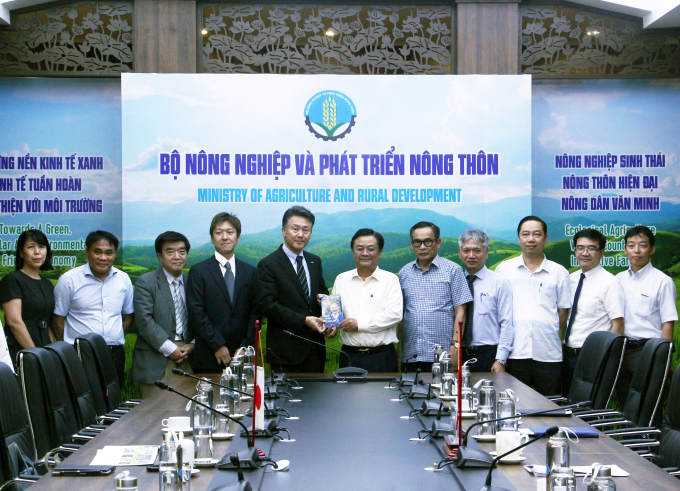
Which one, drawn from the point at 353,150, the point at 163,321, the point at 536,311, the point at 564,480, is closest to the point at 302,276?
the point at 163,321

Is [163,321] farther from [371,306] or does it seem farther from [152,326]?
[371,306]

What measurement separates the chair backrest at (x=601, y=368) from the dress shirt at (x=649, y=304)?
52.6 inches

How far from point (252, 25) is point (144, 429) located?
4.95m

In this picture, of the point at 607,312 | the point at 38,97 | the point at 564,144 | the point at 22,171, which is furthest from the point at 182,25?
the point at 607,312

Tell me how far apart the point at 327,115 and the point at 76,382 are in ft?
11.5

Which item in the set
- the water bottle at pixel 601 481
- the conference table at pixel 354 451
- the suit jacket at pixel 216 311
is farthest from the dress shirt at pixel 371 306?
the water bottle at pixel 601 481

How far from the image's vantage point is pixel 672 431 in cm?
353

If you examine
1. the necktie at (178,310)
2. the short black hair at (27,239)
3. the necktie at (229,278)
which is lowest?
the necktie at (178,310)

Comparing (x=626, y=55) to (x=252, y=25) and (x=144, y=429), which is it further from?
(x=144, y=429)

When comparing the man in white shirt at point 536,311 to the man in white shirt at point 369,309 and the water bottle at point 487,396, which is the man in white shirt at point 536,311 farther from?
the water bottle at point 487,396

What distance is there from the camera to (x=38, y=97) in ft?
24.8

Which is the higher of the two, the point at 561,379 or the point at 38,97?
the point at 38,97

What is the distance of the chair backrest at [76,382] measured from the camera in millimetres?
4281

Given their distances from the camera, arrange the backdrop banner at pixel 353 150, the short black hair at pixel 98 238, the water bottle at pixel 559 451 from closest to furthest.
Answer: the water bottle at pixel 559 451
the short black hair at pixel 98 238
the backdrop banner at pixel 353 150
